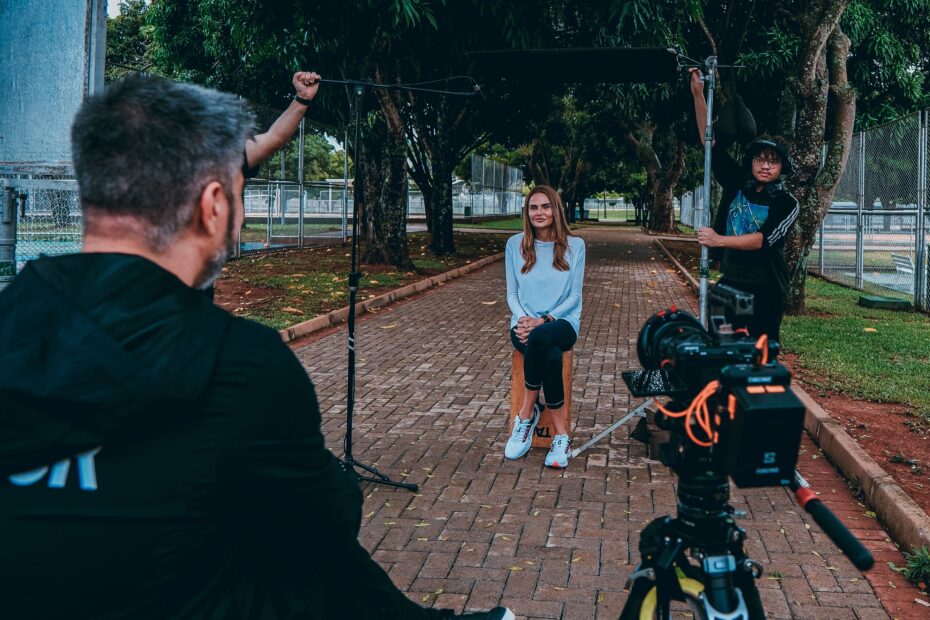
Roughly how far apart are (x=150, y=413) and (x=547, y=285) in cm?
471

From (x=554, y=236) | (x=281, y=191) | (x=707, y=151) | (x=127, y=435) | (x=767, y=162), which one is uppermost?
(x=281, y=191)

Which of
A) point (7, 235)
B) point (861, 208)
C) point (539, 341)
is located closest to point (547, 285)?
point (539, 341)

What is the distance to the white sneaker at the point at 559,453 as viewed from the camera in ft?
18.5

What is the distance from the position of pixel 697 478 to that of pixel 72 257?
1562 millimetres

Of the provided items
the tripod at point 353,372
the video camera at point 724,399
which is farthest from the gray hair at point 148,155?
the tripod at point 353,372

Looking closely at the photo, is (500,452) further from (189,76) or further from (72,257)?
(189,76)

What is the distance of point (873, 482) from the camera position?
16.1ft

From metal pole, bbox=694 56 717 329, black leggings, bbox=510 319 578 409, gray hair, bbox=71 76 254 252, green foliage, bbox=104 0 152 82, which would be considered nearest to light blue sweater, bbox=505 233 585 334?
black leggings, bbox=510 319 578 409

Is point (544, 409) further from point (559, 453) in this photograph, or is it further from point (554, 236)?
point (554, 236)

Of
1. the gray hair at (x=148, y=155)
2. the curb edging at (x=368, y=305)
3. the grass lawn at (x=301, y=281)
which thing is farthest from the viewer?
the grass lawn at (x=301, y=281)

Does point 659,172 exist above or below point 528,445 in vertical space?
above

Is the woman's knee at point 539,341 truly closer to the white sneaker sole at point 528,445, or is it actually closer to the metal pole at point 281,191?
the white sneaker sole at point 528,445

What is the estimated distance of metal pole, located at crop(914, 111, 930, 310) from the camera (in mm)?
11914

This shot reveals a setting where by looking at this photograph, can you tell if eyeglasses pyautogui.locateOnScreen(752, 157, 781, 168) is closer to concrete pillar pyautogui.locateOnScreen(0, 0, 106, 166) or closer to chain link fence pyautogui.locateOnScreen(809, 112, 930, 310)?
concrete pillar pyautogui.locateOnScreen(0, 0, 106, 166)
